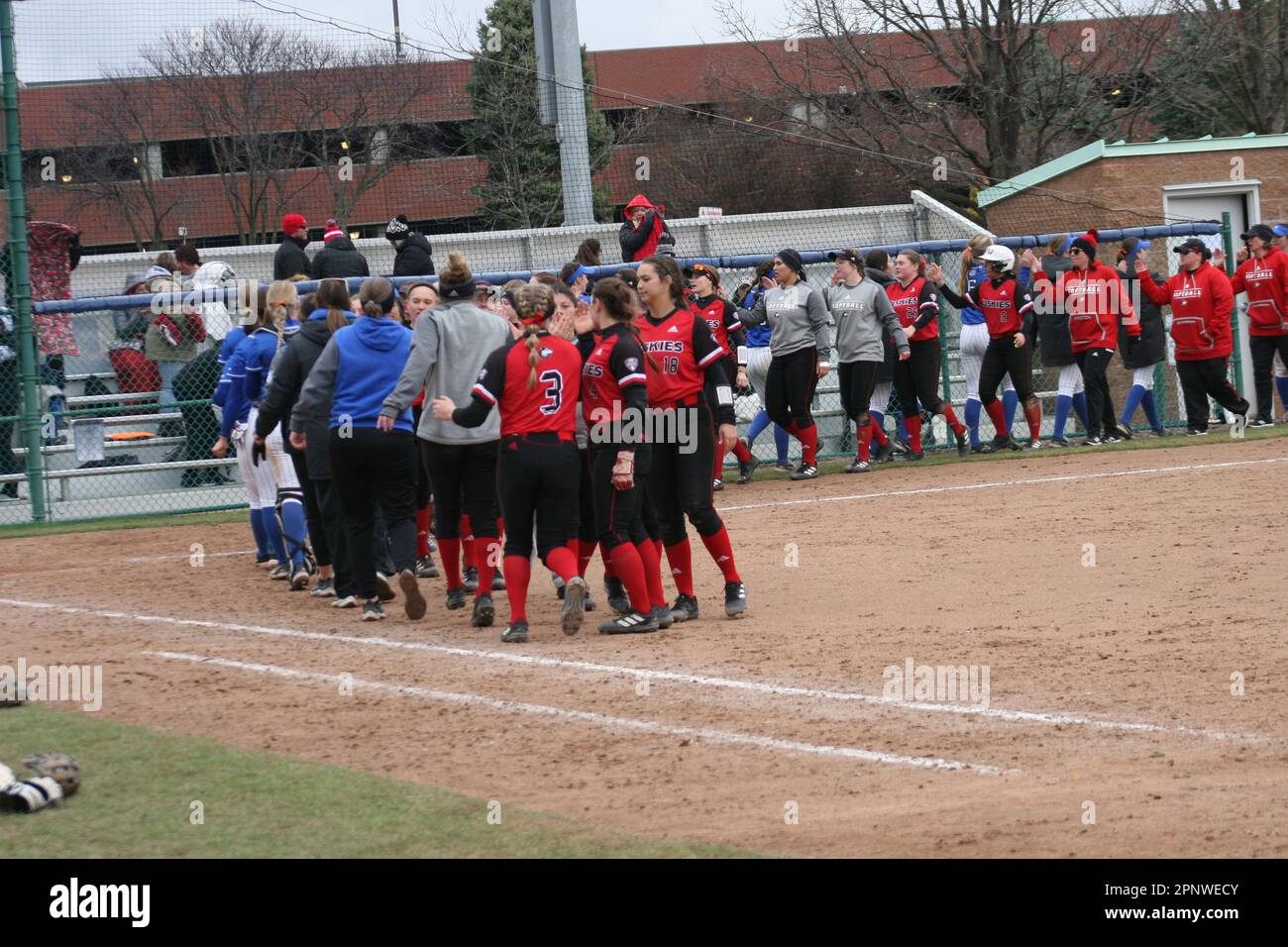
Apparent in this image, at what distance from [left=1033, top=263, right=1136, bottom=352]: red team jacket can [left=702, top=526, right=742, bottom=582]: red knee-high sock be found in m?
8.70

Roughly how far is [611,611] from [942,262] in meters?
11.0

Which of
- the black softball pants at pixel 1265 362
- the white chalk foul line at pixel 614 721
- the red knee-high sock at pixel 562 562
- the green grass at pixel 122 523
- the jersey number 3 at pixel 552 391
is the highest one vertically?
the jersey number 3 at pixel 552 391

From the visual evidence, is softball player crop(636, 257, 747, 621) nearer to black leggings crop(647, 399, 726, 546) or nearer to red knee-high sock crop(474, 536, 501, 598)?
black leggings crop(647, 399, 726, 546)

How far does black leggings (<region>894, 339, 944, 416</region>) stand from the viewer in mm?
16609

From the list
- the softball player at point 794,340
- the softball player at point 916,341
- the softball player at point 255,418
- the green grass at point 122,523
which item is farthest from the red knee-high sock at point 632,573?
the softball player at point 916,341

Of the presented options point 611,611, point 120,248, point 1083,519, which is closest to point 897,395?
point 1083,519

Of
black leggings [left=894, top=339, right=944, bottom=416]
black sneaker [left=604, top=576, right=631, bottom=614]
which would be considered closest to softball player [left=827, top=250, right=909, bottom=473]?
black leggings [left=894, top=339, right=944, bottom=416]

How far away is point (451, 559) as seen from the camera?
33.2ft

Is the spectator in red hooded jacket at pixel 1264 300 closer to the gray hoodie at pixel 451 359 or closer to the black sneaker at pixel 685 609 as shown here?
the black sneaker at pixel 685 609

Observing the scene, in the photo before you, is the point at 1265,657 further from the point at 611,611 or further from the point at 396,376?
the point at 396,376

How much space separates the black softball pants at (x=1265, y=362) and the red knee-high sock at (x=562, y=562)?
456 inches

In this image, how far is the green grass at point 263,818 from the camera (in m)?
5.18

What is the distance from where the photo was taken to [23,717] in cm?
736

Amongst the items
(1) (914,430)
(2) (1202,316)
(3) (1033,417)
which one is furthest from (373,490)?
(2) (1202,316)
